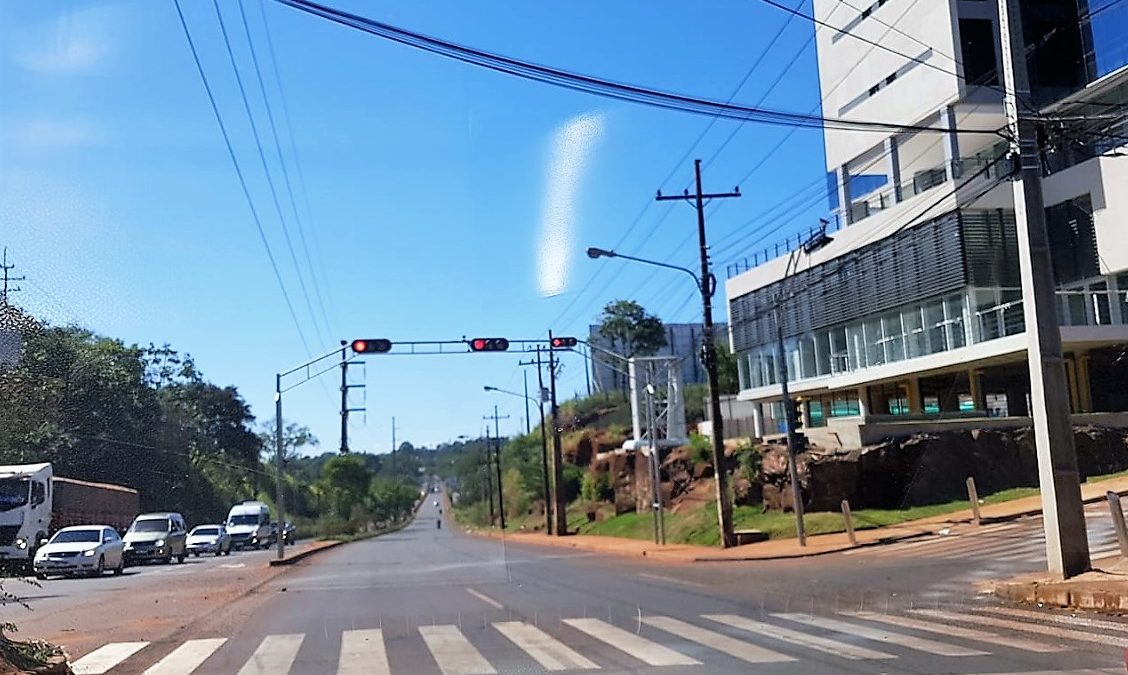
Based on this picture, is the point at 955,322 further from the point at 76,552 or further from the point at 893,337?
the point at 76,552

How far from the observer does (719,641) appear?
13.7 metres

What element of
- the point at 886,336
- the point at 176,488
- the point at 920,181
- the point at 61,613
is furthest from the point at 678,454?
the point at 61,613

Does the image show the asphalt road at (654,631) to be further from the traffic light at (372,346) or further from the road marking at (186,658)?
the traffic light at (372,346)

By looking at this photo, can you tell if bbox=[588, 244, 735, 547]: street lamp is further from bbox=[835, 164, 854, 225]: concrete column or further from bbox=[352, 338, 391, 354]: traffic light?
bbox=[835, 164, 854, 225]: concrete column

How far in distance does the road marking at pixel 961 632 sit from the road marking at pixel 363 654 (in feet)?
21.9

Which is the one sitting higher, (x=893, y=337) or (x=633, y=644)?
(x=893, y=337)

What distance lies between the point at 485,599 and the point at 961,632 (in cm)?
991

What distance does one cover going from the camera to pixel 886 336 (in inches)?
1861

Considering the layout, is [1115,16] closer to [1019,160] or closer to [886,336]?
[886,336]

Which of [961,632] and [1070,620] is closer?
[961,632]

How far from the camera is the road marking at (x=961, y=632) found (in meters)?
12.1

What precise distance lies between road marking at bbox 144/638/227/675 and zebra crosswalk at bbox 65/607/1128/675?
1 cm

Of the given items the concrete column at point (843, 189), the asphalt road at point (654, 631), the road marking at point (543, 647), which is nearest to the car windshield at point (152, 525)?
the asphalt road at point (654, 631)

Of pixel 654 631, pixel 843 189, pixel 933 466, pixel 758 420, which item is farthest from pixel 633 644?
pixel 758 420
